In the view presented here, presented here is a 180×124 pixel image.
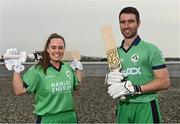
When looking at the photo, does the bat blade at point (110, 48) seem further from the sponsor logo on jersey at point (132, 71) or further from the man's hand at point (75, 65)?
the man's hand at point (75, 65)

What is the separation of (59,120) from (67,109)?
14cm

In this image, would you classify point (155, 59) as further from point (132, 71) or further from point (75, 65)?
point (75, 65)

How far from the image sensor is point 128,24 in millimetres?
4262

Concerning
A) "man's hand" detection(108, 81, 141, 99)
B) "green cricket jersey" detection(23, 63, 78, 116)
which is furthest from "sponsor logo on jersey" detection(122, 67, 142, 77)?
"green cricket jersey" detection(23, 63, 78, 116)

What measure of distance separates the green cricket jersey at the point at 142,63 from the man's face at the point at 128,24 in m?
0.10

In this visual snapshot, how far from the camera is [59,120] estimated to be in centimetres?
452

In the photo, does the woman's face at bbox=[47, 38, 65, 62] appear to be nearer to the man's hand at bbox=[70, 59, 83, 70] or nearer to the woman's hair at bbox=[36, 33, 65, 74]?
the woman's hair at bbox=[36, 33, 65, 74]

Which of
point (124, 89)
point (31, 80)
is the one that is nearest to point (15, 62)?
point (31, 80)

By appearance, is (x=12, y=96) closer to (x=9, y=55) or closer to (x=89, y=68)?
(x=9, y=55)

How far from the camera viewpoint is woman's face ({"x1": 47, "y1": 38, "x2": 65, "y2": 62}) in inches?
177

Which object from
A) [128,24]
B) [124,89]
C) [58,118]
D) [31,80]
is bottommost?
[58,118]

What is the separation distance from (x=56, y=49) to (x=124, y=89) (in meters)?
0.82

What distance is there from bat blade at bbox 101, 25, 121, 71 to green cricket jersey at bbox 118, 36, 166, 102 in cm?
11

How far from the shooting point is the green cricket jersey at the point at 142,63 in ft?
14.0
